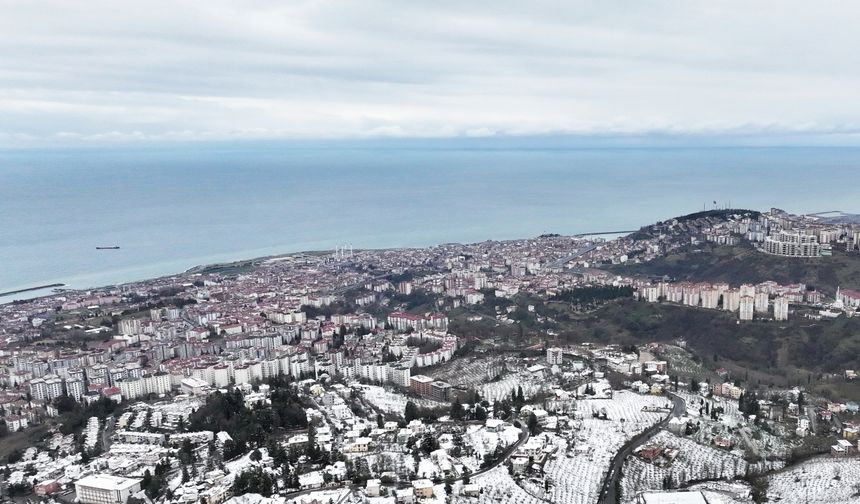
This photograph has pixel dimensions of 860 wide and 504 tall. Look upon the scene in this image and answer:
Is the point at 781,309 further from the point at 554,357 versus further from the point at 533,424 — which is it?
the point at 533,424

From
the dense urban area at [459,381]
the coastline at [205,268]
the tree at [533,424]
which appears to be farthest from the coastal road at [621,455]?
the coastline at [205,268]

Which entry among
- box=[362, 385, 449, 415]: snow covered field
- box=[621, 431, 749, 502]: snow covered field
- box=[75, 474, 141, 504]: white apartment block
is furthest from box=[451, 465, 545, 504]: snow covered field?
box=[75, 474, 141, 504]: white apartment block

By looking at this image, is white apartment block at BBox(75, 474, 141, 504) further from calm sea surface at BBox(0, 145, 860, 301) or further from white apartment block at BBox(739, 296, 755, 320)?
calm sea surface at BBox(0, 145, 860, 301)

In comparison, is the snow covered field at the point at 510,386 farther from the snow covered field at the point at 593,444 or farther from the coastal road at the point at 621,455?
the coastal road at the point at 621,455

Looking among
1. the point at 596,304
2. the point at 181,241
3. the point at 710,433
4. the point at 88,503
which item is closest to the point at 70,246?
the point at 181,241

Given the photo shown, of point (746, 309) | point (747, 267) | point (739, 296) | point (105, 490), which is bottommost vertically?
point (105, 490)

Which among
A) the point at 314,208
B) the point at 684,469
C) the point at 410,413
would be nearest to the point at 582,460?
the point at 684,469
